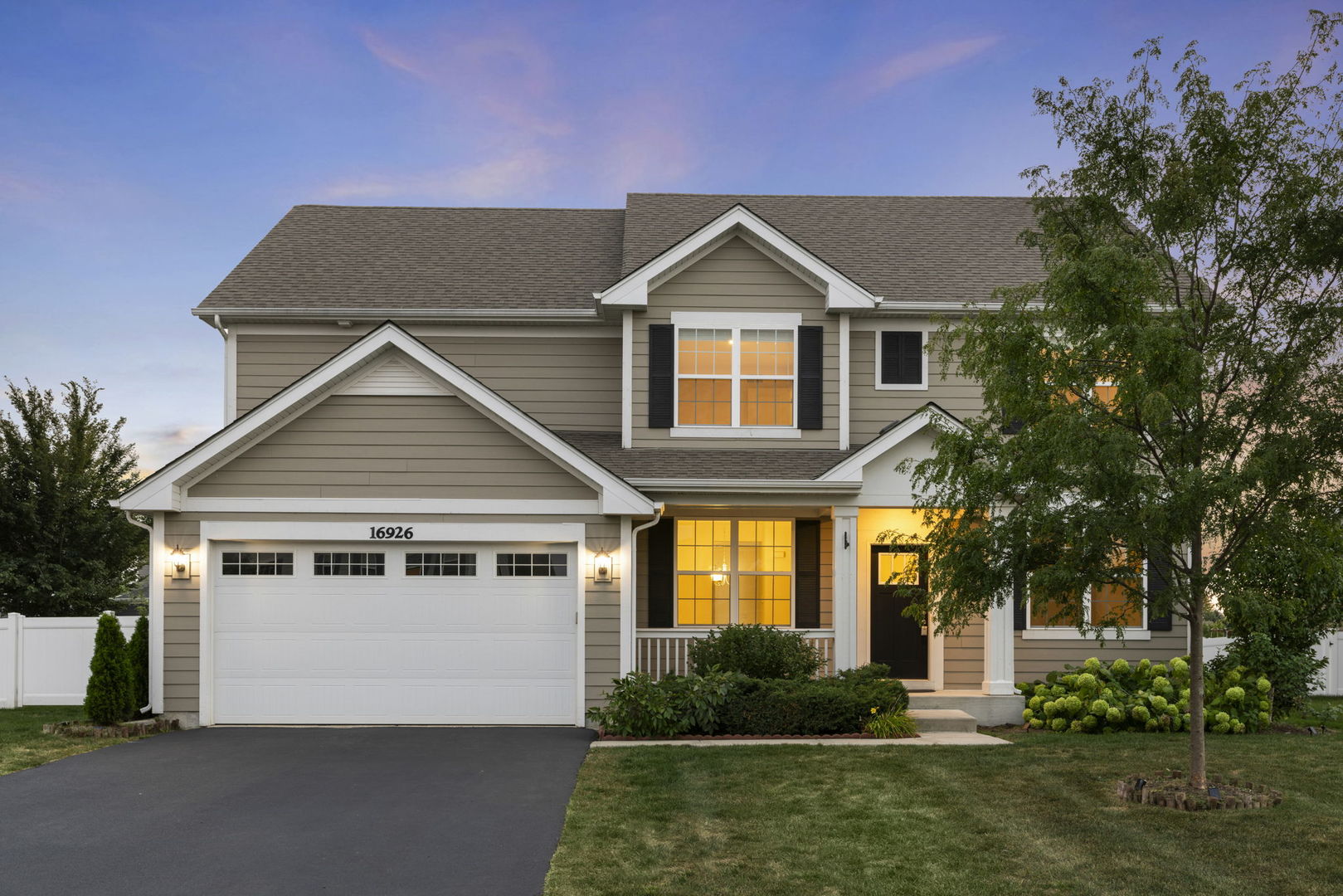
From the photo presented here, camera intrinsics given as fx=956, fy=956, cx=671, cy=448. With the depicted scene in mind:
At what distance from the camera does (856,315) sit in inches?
562

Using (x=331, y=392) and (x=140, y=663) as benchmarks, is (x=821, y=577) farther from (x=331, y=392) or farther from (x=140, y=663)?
(x=140, y=663)

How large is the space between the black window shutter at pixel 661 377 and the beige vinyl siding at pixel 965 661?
513cm

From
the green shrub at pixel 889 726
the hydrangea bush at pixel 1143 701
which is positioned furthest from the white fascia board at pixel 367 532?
the hydrangea bush at pixel 1143 701

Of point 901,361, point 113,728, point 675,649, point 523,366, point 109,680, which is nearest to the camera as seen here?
point 113,728

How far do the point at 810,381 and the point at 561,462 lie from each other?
404cm

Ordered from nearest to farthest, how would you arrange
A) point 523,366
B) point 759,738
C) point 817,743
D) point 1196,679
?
point 1196,679
point 817,743
point 759,738
point 523,366

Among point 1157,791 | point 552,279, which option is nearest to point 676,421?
point 552,279

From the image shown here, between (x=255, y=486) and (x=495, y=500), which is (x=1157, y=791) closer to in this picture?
(x=495, y=500)

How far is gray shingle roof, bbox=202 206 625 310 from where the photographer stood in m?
14.8

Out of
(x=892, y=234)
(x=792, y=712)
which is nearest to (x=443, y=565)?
(x=792, y=712)

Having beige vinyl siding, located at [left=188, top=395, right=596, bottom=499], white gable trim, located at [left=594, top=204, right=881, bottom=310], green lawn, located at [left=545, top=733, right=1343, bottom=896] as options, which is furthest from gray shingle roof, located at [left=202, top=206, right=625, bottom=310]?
green lawn, located at [left=545, top=733, right=1343, bottom=896]

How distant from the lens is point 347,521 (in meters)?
12.1

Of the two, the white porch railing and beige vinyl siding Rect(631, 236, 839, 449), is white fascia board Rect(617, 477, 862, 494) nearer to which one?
beige vinyl siding Rect(631, 236, 839, 449)

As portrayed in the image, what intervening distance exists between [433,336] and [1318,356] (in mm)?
11397
